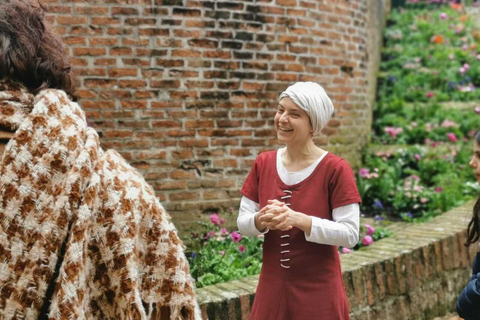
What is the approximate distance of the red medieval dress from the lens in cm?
213

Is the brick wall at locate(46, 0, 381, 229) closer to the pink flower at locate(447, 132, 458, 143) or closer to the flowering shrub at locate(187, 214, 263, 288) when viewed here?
the flowering shrub at locate(187, 214, 263, 288)

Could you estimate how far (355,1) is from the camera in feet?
19.3

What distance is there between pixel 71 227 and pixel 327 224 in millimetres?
1137

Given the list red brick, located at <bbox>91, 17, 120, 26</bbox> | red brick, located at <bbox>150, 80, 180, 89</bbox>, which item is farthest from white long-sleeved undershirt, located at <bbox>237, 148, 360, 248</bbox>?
red brick, located at <bbox>91, 17, 120, 26</bbox>

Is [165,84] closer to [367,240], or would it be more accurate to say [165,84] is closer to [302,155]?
[367,240]

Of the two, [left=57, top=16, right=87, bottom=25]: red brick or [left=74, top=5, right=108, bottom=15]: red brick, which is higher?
[left=74, top=5, right=108, bottom=15]: red brick

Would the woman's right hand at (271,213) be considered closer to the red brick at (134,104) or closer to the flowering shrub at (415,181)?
the red brick at (134,104)

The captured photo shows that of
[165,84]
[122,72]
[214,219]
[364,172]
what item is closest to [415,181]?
[364,172]

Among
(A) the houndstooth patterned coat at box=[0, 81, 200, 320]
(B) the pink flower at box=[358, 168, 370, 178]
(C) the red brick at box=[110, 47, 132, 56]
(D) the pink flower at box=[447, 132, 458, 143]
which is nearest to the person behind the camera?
(A) the houndstooth patterned coat at box=[0, 81, 200, 320]

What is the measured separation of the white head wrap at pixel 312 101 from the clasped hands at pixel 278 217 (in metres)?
0.38

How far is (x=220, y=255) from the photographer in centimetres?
380

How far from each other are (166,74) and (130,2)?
643 millimetres

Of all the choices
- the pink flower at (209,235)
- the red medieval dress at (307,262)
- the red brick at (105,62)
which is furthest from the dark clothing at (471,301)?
the red brick at (105,62)

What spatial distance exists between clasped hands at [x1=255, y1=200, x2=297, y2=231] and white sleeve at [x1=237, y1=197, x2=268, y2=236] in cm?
16
